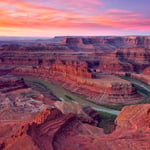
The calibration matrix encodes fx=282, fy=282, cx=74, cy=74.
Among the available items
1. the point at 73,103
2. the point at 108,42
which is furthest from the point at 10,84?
the point at 108,42

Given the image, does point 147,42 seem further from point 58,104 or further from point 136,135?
point 136,135

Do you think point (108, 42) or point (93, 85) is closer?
point (93, 85)

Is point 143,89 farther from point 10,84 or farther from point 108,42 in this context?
point 108,42

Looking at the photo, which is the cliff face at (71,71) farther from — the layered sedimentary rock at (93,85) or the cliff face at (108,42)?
the cliff face at (108,42)

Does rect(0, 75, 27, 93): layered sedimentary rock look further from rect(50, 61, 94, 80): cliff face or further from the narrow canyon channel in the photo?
rect(50, 61, 94, 80): cliff face

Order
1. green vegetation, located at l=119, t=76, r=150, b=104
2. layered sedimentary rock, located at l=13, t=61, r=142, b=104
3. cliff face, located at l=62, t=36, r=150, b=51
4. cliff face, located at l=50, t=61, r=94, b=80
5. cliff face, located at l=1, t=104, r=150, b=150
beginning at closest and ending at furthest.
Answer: cliff face, located at l=1, t=104, r=150, b=150, layered sedimentary rock, located at l=13, t=61, r=142, b=104, green vegetation, located at l=119, t=76, r=150, b=104, cliff face, located at l=50, t=61, r=94, b=80, cliff face, located at l=62, t=36, r=150, b=51

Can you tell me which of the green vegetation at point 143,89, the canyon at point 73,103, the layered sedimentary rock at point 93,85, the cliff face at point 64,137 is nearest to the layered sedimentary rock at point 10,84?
the canyon at point 73,103

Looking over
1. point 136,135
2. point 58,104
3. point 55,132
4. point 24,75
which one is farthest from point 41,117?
point 24,75

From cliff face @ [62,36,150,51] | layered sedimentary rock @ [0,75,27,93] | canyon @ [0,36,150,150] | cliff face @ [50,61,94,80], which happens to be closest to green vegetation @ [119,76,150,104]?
canyon @ [0,36,150,150]
